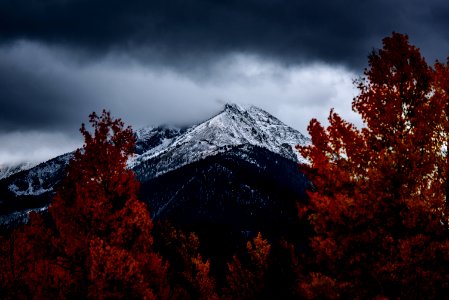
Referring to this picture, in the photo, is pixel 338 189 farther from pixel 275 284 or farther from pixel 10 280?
pixel 275 284

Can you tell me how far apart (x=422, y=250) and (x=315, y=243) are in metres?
2.48

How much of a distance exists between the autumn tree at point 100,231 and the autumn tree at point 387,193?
6.45 m

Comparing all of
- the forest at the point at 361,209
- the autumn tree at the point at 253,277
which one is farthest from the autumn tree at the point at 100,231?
the autumn tree at the point at 253,277

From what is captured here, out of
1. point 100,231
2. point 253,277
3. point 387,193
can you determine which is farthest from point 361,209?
point 253,277

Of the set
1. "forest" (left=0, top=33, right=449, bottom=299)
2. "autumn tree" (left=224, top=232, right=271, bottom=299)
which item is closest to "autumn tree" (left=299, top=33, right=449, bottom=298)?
"forest" (left=0, top=33, right=449, bottom=299)

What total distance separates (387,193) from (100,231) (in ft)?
32.4

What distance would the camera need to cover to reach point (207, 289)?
116 feet

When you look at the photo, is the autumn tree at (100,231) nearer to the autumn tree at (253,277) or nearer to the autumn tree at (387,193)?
the autumn tree at (387,193)

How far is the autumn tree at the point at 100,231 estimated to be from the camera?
13.5 metres

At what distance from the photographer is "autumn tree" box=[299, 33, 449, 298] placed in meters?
9.40

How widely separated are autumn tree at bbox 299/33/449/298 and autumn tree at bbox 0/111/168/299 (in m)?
6.45

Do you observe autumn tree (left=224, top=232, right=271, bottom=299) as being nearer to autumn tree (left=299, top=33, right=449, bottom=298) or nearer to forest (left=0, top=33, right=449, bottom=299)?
forest (left=0, top=33, right=449, bottom=299)

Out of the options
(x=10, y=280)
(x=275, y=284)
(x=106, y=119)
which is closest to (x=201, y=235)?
(x=275, y=284)

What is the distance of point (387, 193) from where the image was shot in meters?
9.76
